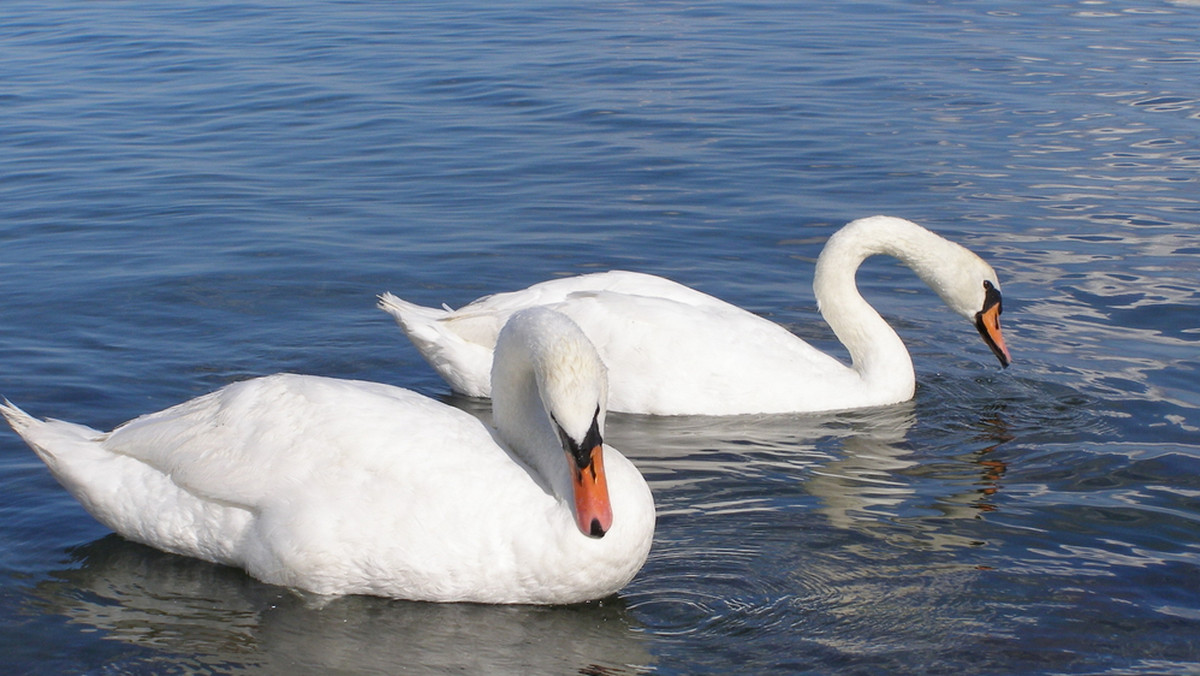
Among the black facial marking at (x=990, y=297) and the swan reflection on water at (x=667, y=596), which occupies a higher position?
the black facial marking at (x=990, y=297)

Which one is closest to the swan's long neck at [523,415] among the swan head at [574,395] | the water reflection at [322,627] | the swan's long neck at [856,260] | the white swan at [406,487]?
the white swan at [406,487]

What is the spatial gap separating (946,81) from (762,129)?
9.86 ft

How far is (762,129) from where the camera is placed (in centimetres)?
1507

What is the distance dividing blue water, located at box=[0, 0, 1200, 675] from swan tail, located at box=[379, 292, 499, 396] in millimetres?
540

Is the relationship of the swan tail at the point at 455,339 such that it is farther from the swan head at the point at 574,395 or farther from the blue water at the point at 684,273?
the swan head at the point at 574,395

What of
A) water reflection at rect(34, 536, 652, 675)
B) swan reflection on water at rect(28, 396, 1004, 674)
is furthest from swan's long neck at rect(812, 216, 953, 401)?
water reflection at rect(34, 536, 652, 675)

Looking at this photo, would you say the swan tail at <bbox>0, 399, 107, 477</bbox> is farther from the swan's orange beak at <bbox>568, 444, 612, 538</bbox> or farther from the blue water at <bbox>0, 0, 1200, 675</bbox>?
the swan's orange beak at <bbox>568, 444, 612, 538</bbox>

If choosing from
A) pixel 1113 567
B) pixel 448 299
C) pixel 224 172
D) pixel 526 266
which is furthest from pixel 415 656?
pixel 224 172

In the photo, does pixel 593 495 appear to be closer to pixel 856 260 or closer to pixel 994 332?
pixel 856 260

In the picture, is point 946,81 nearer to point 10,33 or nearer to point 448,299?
point 448,299

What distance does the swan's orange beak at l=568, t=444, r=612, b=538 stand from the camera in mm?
5223

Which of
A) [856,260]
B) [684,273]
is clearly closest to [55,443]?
[856,260]

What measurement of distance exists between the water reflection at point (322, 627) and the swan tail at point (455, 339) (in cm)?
254

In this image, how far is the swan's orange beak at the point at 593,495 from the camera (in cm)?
522
